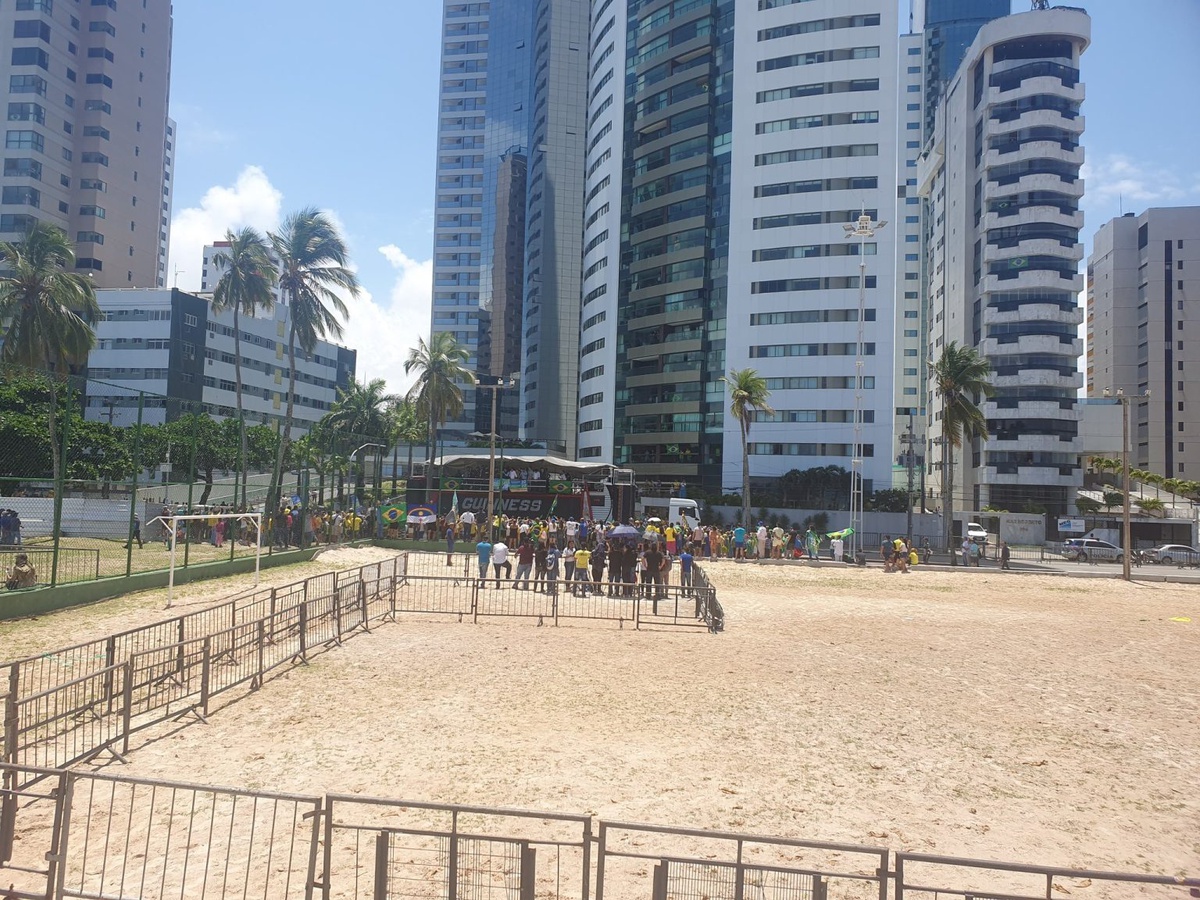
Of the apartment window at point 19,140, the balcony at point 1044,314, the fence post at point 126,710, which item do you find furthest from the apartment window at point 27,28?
the balcony at point 1044,314

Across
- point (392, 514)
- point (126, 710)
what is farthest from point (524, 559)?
point (392, 514)

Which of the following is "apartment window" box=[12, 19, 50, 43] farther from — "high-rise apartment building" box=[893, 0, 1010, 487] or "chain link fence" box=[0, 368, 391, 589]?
"high-rise apartment building" box=[893, 0, 1010, 487]

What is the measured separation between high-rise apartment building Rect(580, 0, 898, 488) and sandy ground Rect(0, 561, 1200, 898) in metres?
47.7

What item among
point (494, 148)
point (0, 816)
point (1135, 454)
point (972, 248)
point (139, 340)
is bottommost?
point (0, 816)

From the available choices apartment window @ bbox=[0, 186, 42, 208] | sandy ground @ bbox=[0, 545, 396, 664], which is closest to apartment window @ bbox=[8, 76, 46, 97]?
apartment window @ bbox=[0, 186, 42, 208]

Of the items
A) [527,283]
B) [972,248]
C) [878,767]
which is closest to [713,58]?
[972,248]

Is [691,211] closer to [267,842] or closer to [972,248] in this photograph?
[972,248]

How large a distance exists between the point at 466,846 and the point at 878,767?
496 centimetres

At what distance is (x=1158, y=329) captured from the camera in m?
88.1

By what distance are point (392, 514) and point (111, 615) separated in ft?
69.2

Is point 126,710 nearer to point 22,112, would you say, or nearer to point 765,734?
point 765,734

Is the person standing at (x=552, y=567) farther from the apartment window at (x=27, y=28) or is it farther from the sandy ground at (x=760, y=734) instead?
the apartment window at (x=27, y=28)

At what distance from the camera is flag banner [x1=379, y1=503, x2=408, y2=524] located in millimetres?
37688

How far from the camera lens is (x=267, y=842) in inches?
262
